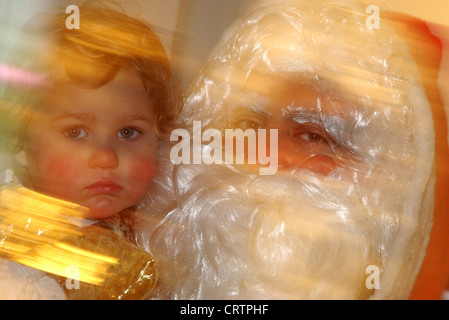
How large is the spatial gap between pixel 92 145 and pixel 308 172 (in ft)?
1.02

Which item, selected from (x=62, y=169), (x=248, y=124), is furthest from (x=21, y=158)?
(x=248, y=124)

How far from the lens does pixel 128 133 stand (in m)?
0.81

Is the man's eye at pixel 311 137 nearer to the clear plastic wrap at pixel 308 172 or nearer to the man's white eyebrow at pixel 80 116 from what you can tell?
the clear plastic wrap at pixel 308 172

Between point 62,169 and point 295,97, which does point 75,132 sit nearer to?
point 62,169

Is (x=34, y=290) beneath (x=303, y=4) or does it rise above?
beneath

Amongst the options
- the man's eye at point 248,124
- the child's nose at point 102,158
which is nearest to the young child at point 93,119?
the child's nose at point 102,158

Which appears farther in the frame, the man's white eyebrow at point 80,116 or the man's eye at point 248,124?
the man's eye at point 248,124

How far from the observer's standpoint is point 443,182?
0.83 m

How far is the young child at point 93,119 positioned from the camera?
77 centimetres

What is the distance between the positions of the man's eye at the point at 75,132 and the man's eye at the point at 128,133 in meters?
0.05

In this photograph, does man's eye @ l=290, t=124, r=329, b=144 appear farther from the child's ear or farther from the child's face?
the child's ear

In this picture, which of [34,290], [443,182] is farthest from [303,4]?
[34,290]
